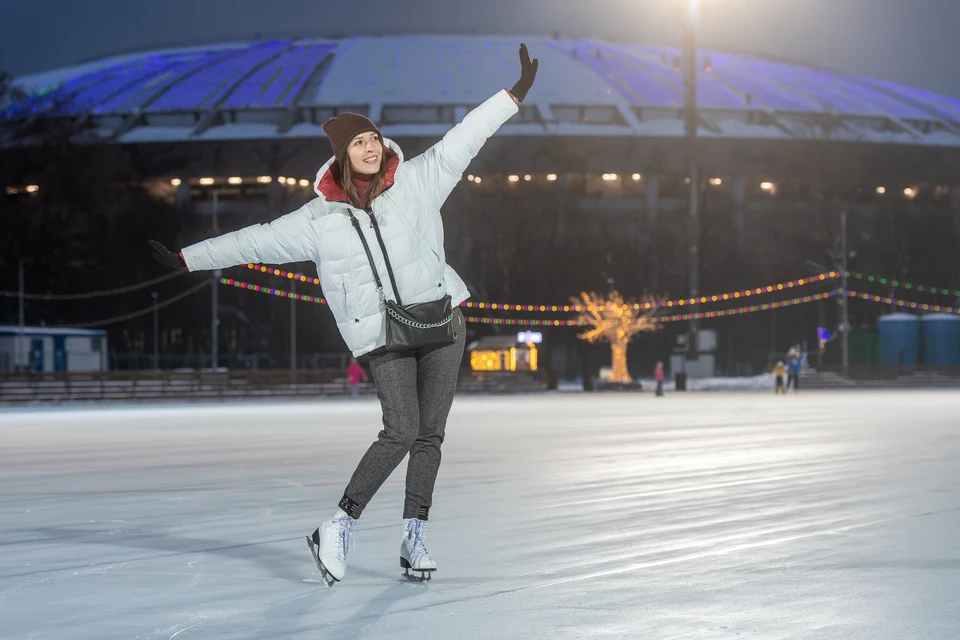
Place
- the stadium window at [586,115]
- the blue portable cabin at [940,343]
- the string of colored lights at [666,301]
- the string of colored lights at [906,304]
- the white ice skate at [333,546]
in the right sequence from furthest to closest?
1. the string of colored lights at [906,304]
2. the stadium window at [586,115]
3. the string of colored lights at [666,301]
4. the blue portable cabin at [940,343]
5. the white ice skate at [333,546]

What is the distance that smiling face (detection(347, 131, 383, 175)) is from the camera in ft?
18.7

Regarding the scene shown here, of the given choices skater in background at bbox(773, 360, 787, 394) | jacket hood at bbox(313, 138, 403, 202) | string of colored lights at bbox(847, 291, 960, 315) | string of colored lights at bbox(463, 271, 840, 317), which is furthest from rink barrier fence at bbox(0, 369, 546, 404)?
jacket hood at bbox(313, 138, 403, 202)

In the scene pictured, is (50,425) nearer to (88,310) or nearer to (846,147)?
(88,310)

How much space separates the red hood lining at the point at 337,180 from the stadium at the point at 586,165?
6127 cm

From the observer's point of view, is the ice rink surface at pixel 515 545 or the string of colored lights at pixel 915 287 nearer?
the ice rink surface at pixel 515 545

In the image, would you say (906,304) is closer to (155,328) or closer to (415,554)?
(155,328)

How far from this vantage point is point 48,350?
50188 mm

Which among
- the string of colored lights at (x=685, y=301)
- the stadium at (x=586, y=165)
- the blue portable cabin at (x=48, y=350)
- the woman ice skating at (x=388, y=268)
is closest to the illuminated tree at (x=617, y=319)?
the string of colored lights at (x=685, y=301)

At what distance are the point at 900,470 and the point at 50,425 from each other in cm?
1620

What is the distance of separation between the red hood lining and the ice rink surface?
162 centimetres

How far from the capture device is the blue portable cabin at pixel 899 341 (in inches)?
2186

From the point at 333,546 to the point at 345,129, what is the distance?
174 centimetres

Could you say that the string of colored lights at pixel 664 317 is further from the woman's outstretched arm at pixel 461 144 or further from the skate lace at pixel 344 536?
the skate lace at pixel 344 536

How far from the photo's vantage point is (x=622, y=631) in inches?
178
